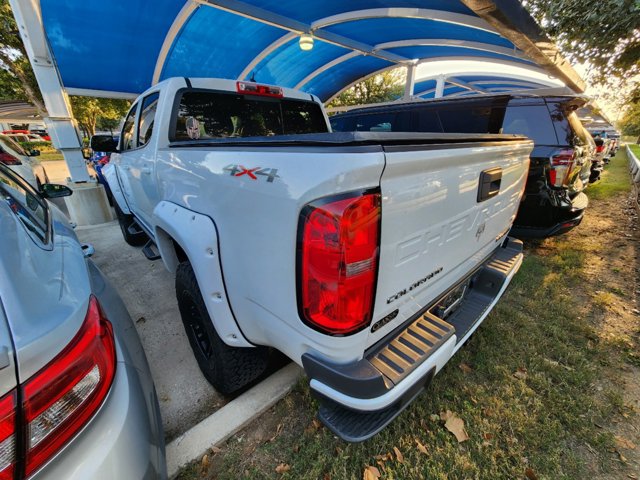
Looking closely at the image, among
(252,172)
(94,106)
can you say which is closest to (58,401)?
(252,172)

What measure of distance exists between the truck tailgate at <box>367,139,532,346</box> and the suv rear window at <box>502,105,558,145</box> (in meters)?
2.53

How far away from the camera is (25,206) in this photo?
6.00 ft

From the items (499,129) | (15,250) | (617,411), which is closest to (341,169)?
(15,250)

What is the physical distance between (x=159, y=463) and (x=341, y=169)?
130 cm

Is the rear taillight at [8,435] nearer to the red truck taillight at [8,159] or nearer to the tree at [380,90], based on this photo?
the red truck taillight at [8,159]

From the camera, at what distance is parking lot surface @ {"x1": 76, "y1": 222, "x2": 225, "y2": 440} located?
2.04m

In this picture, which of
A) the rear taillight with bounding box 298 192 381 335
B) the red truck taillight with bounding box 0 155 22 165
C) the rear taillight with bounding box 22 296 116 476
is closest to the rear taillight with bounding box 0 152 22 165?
the red truck taillight with bounding box 0 155 22 165

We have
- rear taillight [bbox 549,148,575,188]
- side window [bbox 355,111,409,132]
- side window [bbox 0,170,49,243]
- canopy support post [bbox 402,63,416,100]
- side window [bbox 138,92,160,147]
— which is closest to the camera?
side window [bbox 0,170,49,243]

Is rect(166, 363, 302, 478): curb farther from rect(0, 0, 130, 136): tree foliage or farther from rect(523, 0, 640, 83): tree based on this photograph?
rect(0, 0, 130, 136): tree foliage

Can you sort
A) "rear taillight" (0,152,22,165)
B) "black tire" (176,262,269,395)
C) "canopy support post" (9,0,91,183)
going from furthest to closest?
"rear taillight" (0,152,22,165) < "canopy support post" (9,0,91,183) < "black tire" (176,262,269,395)

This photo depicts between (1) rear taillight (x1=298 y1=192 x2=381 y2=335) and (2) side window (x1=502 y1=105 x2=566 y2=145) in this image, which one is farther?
(2) side window (x1=502 y1=105 x2=566 y2=145)

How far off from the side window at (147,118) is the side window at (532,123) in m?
4.57

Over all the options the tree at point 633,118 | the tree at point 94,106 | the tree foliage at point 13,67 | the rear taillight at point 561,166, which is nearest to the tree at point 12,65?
the tree foliage at point 13,67

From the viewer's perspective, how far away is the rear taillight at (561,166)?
12.2ft
